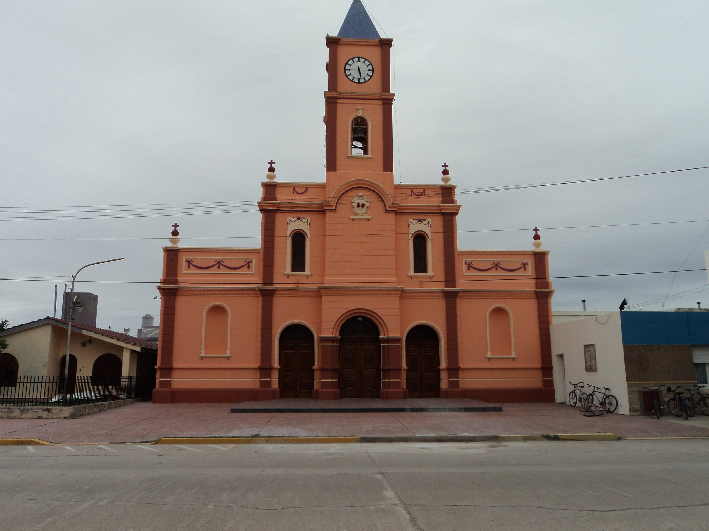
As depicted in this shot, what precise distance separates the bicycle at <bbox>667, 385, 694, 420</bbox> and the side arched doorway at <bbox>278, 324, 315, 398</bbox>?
13.4 m

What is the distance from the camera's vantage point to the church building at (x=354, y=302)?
23.2 metres

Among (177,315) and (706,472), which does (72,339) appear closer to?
(177,315)

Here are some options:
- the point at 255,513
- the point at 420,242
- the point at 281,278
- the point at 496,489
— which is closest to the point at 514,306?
the point at 420,242

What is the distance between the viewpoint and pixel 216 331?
78.5 feet

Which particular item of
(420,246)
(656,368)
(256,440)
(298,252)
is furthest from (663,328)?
(298,252)

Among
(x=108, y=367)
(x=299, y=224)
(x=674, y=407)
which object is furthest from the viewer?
(x=108, y=367)

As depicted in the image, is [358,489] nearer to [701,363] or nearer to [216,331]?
[701,363]

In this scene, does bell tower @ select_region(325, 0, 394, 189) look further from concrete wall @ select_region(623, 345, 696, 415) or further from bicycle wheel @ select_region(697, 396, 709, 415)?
bicycle wheel @ select_region(697, 396, 709, 415)

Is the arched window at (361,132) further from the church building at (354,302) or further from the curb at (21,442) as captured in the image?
the curb at (21,442)

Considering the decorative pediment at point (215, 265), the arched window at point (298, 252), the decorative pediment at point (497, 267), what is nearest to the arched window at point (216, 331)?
the decorative pediment at point (215, 265)

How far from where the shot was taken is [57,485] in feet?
26.9

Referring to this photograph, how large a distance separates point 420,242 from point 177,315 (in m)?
11.3

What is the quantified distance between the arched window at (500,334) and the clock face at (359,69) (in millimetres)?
12368

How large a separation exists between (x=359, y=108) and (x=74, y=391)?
16.8 m
